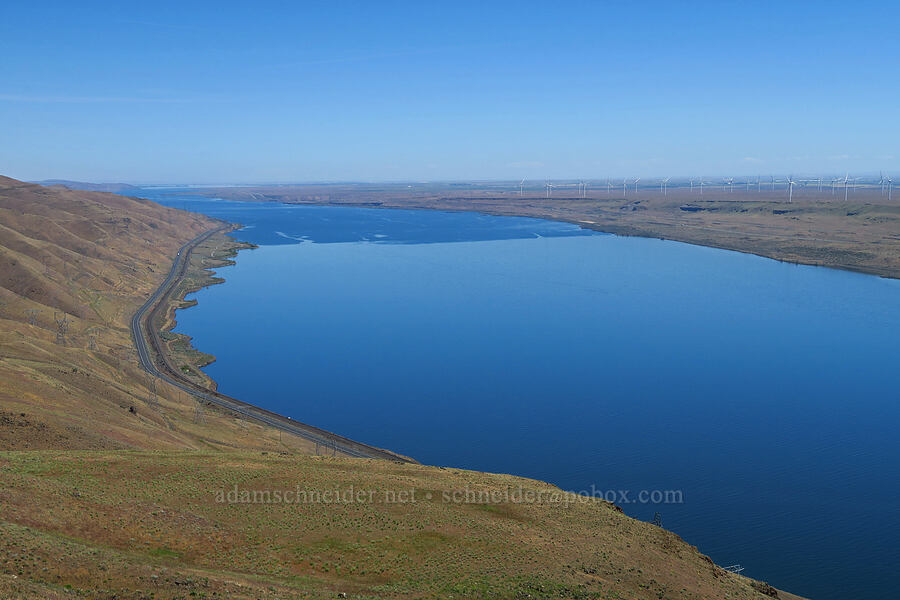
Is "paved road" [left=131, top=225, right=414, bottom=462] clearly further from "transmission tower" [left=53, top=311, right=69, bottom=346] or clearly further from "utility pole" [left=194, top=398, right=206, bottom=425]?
"transmission tower" [left=53, top=311, right=69, bottom=346]

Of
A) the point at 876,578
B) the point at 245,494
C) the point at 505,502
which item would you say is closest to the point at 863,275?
the point at 876,578

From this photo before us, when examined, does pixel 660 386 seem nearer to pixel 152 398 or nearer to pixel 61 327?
pixel 152 398

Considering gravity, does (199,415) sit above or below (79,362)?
below

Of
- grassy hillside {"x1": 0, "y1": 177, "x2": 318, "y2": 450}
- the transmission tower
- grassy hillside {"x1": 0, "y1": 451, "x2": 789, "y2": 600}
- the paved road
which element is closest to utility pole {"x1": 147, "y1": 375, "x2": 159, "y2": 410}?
grassy hillside {"x1": 0, "y1": 177, "x2": 318, "y2": 450}

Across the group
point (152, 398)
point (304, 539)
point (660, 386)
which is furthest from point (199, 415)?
point (660, 386)

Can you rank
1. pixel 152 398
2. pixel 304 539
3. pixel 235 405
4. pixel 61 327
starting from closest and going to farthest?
pixel 304 539 → pixel 152 398 → pixel 235 405 → pixel 61 327

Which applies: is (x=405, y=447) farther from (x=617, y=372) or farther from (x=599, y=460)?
(x=617, y=372)
